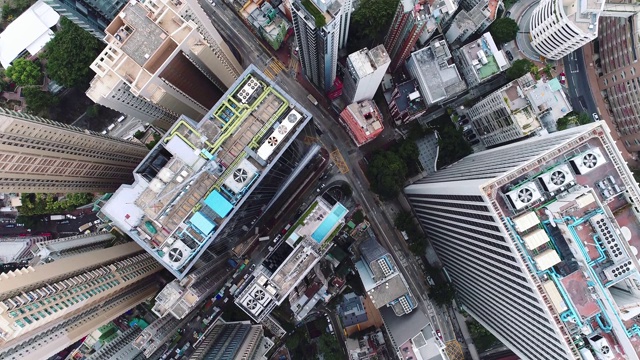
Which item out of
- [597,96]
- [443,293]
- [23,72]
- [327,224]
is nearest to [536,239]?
[327,224]

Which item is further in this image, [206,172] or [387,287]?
[387,287]

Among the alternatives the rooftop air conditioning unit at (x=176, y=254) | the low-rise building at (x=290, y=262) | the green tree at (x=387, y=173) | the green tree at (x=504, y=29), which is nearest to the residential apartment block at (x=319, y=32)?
the green tree at (x=387, y=173)

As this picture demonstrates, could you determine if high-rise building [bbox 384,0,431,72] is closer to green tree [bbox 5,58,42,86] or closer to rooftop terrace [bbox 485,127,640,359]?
rooftop terrace [bbox 485,127,640,359]

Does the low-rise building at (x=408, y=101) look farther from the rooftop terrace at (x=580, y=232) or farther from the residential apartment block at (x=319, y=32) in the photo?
the rooftop terrace at (x=580, y=232)

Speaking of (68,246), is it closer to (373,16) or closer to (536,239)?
(373,16)

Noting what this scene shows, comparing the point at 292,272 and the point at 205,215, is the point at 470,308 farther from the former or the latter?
the point at 205,215

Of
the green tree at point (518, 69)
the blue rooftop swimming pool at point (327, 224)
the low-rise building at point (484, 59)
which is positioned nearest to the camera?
the blue rooftop swimming pool at point (327, 224)

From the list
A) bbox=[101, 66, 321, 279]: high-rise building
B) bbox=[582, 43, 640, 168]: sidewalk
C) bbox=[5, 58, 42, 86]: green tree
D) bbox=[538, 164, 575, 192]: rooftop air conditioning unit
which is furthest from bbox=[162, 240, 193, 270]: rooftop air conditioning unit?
bbox=[582, 43, 640, 168]: sidewalk
